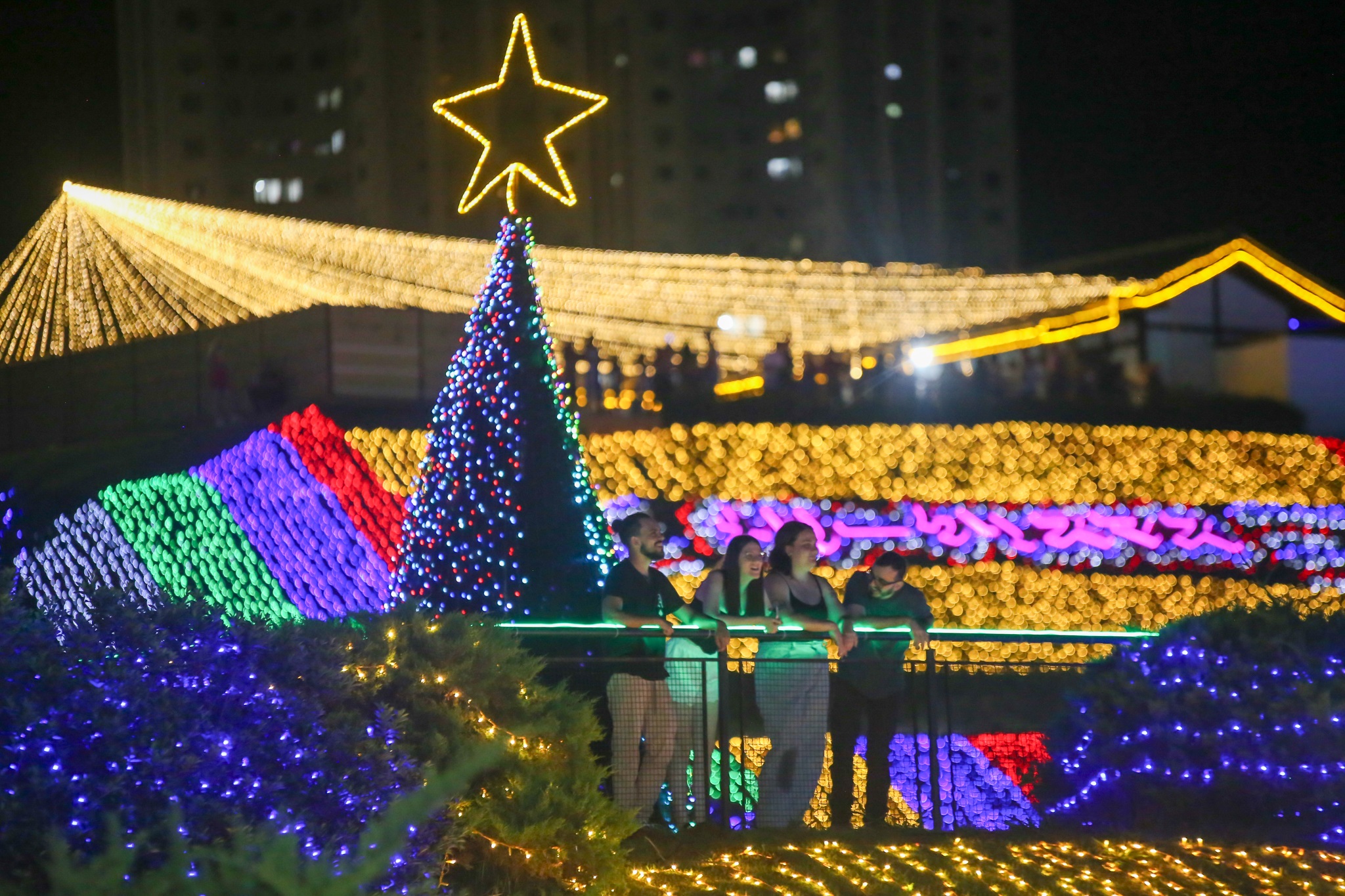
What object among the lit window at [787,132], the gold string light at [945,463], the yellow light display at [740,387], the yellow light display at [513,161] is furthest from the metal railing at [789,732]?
the lit window at [787,132]

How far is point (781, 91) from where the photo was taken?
80562mm

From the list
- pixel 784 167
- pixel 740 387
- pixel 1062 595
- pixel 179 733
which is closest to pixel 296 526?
pixel 740 387

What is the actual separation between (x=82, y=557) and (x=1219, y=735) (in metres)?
12.7

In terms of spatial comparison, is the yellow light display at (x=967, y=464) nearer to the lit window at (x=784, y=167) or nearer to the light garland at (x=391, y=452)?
the light garland at (x=391, y=452)

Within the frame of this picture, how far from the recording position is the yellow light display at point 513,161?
36.4 ft

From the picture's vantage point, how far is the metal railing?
7535 mm

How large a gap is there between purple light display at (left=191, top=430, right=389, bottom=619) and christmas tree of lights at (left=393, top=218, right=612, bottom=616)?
509 centimetres

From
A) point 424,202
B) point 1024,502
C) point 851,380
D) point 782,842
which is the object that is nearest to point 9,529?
point 851,380

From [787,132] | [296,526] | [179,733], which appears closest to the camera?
[179,733]

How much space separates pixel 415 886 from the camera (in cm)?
498

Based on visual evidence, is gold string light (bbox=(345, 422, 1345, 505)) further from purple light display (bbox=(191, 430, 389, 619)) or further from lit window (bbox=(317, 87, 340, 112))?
lit window (bbox=(317, 87, 340, 112))

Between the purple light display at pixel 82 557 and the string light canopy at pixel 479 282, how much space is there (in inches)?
84.1

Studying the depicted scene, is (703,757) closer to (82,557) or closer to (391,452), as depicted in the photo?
(391,452)

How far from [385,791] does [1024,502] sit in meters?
15.1
